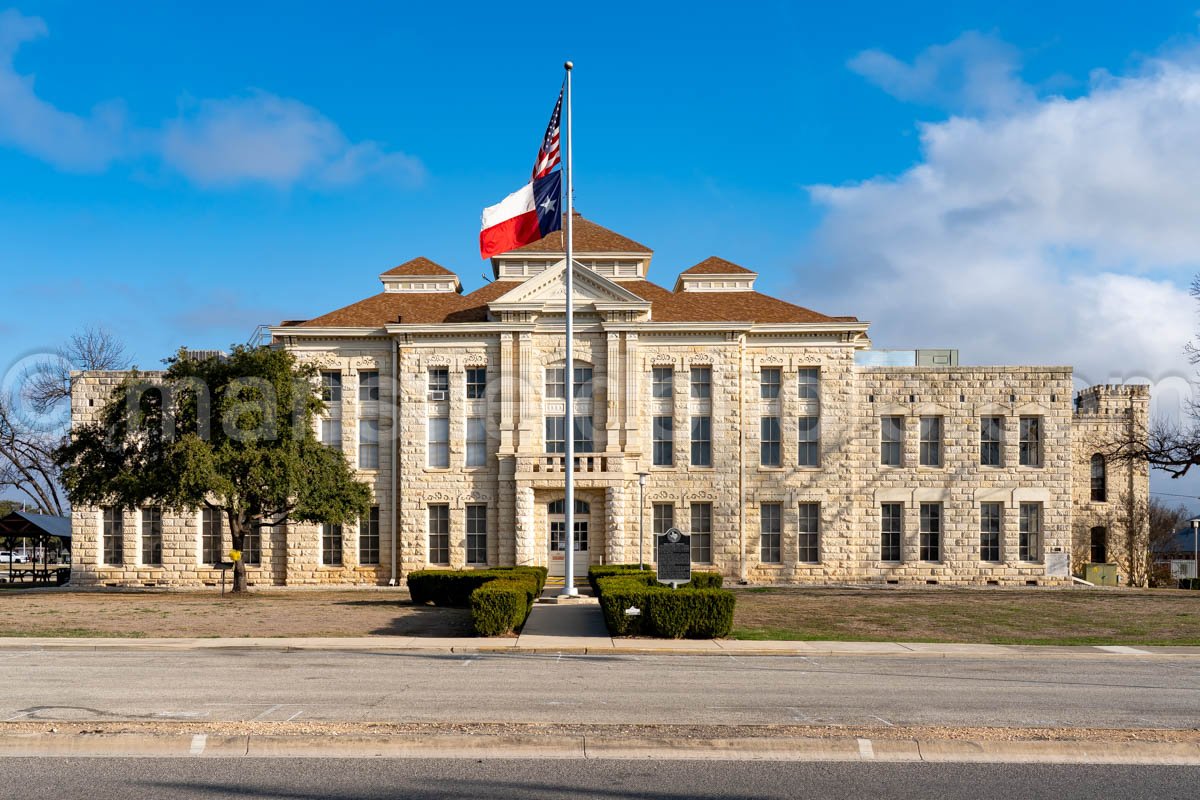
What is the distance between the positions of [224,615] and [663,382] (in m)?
19.4

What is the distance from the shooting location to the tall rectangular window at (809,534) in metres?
40.7

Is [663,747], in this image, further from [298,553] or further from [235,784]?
[298,553]

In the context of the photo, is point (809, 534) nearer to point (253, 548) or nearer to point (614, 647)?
point (253, 548)

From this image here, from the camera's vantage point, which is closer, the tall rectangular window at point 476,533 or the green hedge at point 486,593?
the green hedge at point 486,593

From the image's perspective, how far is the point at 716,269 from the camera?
43.8 metres

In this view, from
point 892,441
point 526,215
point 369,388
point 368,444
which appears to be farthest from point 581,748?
point 892,441

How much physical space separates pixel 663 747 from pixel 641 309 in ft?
98.7

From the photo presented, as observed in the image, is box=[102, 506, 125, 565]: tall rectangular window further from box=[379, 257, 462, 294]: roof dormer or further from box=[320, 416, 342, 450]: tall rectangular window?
box=[379, 257, 462, 294]: roof dormer

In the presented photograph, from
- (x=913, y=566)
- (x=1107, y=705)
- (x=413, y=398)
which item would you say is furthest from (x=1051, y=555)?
(x=1107, y=705)

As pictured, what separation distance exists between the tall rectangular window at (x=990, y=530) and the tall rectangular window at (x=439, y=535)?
21.3 metres

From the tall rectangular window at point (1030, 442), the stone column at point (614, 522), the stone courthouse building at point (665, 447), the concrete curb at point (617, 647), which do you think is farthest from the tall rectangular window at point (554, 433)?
the concrete curb at point (617, 647)

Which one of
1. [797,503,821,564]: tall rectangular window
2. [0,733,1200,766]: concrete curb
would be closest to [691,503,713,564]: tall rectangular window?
[797,503,821,564]: tall rectangular window

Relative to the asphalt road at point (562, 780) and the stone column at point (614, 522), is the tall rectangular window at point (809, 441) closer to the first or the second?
the stone column at point (614, 522)

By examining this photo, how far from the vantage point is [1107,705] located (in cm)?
1346
